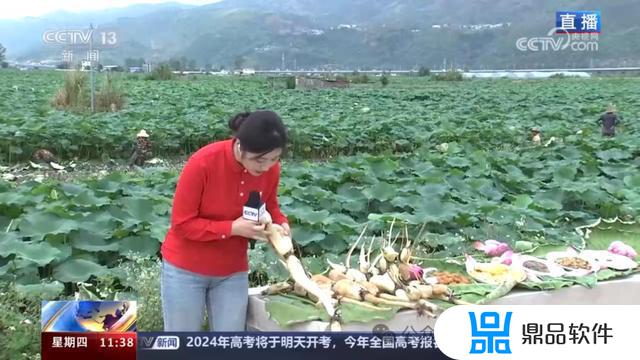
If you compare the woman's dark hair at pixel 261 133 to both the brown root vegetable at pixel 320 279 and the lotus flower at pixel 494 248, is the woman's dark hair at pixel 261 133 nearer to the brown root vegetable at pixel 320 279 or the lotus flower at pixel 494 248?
the brown root vegetable at pixel 320 279

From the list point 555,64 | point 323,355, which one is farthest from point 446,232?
point 555,64

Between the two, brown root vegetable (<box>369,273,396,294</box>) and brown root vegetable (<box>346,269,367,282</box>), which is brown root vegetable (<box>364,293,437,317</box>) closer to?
brown root vegetable (<box>369,273,396,294</box>)

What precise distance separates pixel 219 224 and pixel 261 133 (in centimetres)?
Result: 44

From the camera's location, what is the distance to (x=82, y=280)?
13.3 feet

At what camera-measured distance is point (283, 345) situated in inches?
94.9

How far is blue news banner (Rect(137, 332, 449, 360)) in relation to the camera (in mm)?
2357

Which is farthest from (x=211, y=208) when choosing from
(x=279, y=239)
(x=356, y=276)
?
(x=356, y=276)

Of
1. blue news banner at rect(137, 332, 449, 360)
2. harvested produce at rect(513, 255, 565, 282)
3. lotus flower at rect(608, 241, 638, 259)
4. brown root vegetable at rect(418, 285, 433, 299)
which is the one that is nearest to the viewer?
blue news banner at rect(137, 332, 449, 360)
